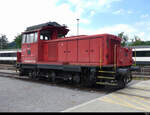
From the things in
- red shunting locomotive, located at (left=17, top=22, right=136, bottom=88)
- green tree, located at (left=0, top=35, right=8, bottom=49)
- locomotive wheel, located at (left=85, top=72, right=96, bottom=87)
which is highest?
green tree, located at (left=0, top=35, right=8, bottom=49)

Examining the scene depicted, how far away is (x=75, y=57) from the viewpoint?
845 cm

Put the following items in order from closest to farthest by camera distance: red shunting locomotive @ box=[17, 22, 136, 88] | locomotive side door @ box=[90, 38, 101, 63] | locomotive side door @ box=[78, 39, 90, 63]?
1. red shunting locomotive @ box=[17, 22, 136, 88]
2. locomotive side door @ box=[90, 38, 101, 63]
3. locomotive side door @ box=[78, 39, 90, 63]

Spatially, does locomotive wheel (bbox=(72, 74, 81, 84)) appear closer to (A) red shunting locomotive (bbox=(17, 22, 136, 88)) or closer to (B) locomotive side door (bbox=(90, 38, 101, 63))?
(A) red shunting locomotive (bbox=(17, 22, 136, 88))

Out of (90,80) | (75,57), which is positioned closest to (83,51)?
(75,57)

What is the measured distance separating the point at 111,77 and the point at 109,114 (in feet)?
10.2

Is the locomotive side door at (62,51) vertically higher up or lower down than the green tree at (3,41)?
lower down

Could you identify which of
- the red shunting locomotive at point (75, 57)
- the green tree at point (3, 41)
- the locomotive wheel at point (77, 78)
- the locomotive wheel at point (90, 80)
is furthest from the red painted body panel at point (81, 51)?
the green tree at point (3, 41)

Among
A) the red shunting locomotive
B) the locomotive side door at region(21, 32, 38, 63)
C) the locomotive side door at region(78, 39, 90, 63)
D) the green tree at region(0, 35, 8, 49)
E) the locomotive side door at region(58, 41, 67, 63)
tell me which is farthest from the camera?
the green tree at region(0, 35, 8, 49)

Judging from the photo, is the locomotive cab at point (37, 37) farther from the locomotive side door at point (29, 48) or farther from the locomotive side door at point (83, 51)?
the locomotive side door at point (83, 51)

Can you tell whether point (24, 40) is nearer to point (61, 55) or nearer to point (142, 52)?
point (61, 55)

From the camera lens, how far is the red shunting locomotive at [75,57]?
729 centimetres

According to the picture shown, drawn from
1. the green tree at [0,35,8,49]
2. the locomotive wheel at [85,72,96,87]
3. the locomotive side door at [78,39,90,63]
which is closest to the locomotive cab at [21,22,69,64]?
the locomotive side door at [78,39,90,63]

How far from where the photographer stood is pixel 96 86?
8.13 meters

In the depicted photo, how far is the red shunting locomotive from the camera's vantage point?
7.29m
